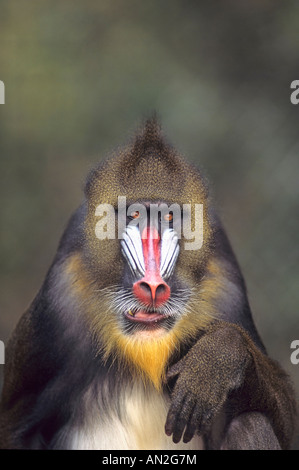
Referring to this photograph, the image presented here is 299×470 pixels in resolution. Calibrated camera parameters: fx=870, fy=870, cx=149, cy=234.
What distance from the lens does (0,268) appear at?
6148 millimetres

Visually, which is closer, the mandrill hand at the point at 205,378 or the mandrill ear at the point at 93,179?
the mandrill hand at the point at 205,378

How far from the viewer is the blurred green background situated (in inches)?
231

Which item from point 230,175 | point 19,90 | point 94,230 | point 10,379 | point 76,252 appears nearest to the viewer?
point 94,230

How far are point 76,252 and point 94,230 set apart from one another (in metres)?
0.27

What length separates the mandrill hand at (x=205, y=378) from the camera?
317cm

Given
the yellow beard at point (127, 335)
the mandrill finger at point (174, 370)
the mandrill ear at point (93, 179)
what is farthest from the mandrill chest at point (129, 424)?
the mandrill ear at point (93, 179)

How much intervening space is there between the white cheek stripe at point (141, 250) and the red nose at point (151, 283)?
0.02 metres

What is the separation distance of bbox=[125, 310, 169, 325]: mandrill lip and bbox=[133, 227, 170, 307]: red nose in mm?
83

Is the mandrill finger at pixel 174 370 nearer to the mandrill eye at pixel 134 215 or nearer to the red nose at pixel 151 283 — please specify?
the red nose at pixel 151 283

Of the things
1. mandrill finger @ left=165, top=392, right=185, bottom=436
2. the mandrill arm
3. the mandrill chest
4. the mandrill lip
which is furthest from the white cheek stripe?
the mandrill chest

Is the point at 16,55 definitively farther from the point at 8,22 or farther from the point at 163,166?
the point at 163,166

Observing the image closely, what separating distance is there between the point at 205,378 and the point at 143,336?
0.27 meters

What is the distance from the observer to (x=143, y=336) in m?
3.19
